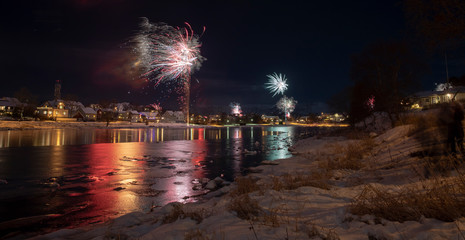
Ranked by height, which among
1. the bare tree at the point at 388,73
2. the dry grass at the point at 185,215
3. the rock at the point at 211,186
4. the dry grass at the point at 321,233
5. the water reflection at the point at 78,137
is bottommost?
the rock at the point at 211,186

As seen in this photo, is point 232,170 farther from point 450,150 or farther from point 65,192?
point 450,150

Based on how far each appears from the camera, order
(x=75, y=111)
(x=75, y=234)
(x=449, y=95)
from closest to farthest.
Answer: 1. (x=75, y=234)
2. (x=449, y=95)
3. (x=75, y=111)

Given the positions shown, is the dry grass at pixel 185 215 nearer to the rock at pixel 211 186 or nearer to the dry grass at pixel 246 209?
the dry grass at pixel 246 209

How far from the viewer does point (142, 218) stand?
5758 millimetres

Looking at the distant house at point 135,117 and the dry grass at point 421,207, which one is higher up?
the distant house at point 135,117

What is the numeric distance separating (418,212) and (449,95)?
70135mm

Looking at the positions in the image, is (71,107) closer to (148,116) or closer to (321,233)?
(148,116)

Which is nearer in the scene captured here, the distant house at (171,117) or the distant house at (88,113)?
the distant house at (88,113)

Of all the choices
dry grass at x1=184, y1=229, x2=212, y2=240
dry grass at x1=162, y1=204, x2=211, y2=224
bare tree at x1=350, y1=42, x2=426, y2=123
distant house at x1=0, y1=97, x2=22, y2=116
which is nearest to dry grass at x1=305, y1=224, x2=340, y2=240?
dry grass at x1=184, y1=229, x2=212, y2=240

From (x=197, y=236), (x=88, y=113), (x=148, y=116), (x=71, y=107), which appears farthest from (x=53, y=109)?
(x=197, y=236)

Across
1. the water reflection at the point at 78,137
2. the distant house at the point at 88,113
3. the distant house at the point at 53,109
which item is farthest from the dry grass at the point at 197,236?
the distant house at the point at 88,113

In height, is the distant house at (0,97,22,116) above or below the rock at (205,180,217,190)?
above

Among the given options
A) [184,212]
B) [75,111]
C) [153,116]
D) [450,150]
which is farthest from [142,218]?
[153,116]

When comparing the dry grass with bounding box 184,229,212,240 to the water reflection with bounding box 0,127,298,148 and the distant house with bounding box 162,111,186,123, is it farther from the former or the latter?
the distant house with bounding box 162,111,186,123
